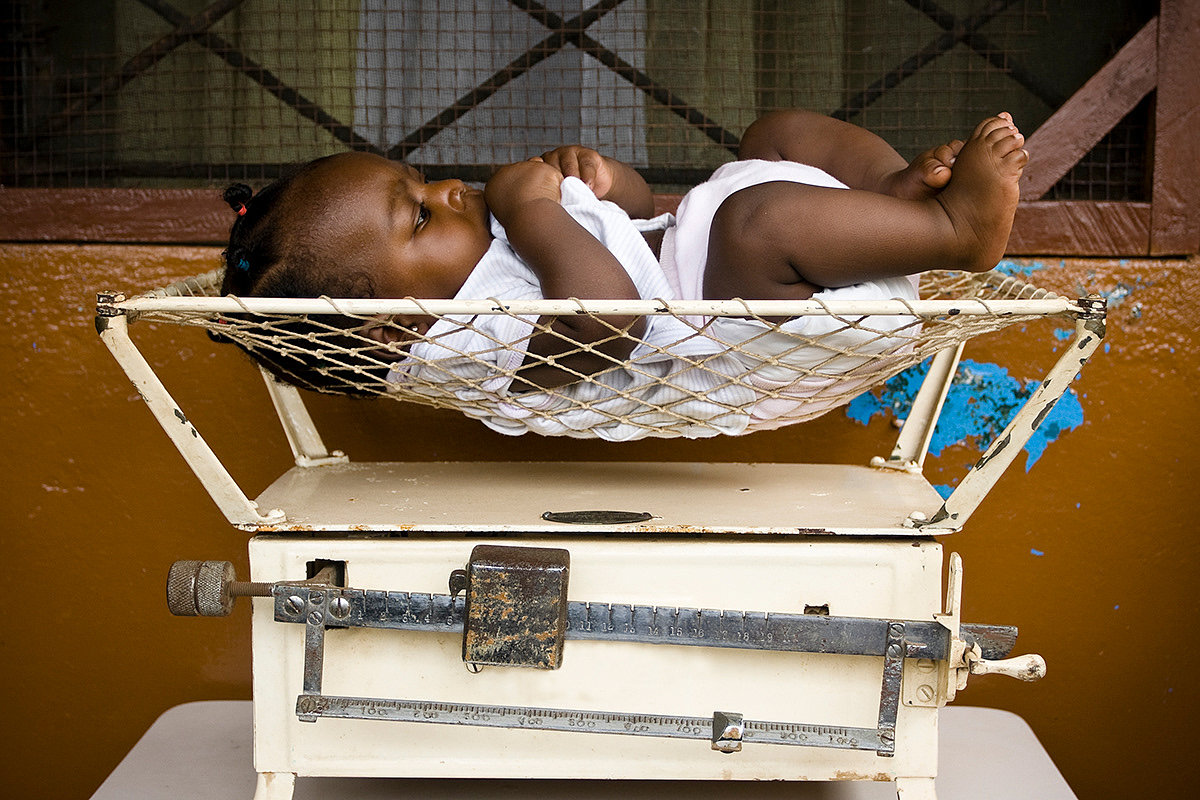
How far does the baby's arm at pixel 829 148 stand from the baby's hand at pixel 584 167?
17cm

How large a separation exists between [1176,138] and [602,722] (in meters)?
1.12

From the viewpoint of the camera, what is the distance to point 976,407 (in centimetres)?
137

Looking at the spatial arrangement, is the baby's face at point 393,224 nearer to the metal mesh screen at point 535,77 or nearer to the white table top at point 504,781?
the white table top at point 504,781

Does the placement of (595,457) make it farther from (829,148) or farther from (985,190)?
(985,190)

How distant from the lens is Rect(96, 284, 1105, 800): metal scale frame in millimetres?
842

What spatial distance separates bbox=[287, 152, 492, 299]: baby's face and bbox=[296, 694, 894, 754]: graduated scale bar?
0.40m

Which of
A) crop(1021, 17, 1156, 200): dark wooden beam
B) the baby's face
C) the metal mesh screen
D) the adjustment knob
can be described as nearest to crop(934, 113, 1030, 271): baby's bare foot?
the baby's face

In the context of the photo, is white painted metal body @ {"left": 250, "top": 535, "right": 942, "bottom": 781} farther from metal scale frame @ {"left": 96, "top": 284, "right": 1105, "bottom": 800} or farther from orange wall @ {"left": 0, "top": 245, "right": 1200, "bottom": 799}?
orange wall @ {"left": 0, "top": 245, "right": 1200, "bottom": 799}

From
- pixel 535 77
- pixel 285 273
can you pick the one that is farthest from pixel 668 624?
pixel 535 77

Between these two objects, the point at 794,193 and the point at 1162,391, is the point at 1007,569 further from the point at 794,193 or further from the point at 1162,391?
the point at 794,193

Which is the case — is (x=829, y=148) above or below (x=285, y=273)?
above

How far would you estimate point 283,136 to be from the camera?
1888 mm

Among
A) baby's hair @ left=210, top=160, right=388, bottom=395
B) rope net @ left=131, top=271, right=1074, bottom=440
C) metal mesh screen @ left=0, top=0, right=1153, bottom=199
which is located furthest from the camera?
metal mesh screen @ left=0, top=0, right=1153, bottom=199

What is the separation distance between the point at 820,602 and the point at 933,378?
15.5 inches
